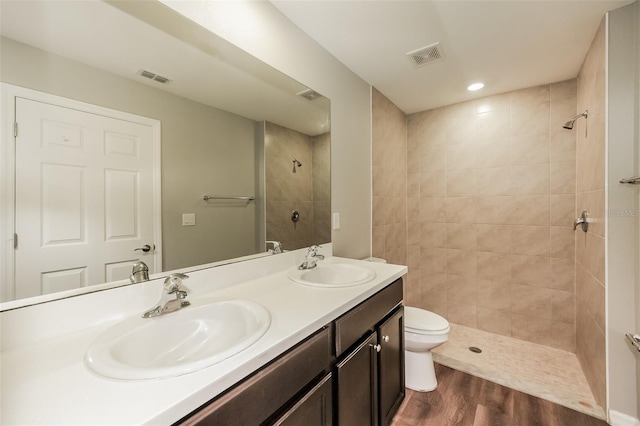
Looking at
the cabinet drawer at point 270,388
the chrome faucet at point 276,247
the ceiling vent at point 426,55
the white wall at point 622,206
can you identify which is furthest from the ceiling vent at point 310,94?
the white wall at point 622,206

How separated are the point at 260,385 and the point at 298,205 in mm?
1142

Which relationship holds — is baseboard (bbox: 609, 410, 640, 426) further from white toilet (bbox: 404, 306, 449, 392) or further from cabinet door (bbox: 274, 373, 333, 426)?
cabinet door (bbox: 274, 373, 333, 426)

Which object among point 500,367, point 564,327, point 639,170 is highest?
point 639,170

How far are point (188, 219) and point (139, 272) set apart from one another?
0.88ft

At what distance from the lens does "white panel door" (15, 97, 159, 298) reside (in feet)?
2.44

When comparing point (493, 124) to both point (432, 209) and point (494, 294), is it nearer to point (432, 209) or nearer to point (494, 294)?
point (432, 209)

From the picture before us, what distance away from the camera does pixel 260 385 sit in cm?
70

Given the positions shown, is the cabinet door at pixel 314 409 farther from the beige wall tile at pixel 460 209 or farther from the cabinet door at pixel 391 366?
the beige wall tile at pixel 460 209

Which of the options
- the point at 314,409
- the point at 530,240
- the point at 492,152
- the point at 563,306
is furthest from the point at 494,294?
the point at 314,409

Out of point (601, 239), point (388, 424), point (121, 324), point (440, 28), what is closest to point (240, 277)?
point (121, 324)

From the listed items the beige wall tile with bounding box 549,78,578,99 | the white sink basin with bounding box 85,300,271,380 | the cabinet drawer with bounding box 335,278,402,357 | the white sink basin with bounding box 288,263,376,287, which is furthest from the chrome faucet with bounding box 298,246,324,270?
the beige wall tile with bounding box 549,78,578,99

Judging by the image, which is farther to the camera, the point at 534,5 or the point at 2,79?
the point at 534,5

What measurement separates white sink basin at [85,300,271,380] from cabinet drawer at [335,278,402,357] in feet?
1.11

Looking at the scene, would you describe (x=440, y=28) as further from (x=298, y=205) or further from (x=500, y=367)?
(x=500, y=367)
